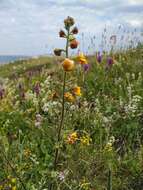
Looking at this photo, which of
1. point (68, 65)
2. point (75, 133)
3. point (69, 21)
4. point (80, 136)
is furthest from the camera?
point (80, 136)

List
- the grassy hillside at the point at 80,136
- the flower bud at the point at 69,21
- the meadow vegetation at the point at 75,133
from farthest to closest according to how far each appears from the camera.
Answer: the grassy hillside at the point at 80,136 < the meadow vegetation at the point at 75,133 < the flower bud at the point at 69,21

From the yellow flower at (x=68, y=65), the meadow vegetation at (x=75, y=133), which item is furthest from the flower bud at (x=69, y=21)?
the yellow flower at (x=68, y=65)

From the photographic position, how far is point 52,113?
5891 millimetres

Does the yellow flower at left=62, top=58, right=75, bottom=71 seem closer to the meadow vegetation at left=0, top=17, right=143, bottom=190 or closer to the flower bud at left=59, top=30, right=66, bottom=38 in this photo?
the meadow vegetation at left=0, top=17, right=143, bottom=190

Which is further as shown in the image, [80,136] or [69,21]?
[80,136]

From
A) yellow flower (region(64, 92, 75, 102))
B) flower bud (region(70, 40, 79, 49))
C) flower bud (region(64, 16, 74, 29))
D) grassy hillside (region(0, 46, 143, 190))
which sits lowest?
grassy hillside (region(0, 46, 143, 190))

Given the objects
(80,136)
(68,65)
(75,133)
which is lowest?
(80,136)

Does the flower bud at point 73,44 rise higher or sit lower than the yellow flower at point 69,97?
higher

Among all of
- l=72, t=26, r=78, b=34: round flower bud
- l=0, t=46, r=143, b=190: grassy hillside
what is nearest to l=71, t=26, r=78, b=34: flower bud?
l=72, t=26, r=78, b=34: round flower bud

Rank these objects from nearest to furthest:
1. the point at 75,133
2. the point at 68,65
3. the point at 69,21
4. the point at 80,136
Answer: the point at 68,65
the point at 69,21
the point at 75,133
the point at 80,136

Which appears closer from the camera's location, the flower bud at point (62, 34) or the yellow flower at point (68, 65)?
the yellow flower at point (68, 65)

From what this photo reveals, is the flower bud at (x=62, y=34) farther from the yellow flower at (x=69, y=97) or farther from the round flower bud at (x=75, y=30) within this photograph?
the yellow flower at (x=69, y=97)

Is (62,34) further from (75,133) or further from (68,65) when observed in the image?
(75,133)

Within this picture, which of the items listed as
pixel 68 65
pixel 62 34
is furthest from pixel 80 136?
pixel 68 65
